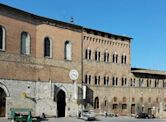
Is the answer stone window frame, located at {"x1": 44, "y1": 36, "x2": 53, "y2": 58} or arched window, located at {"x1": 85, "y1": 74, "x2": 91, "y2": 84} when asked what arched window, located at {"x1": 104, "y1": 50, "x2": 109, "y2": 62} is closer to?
arched window, located at {"x1": 85, "y1": 74, "x2": 91, "y2": 84}

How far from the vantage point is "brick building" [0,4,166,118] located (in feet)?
163

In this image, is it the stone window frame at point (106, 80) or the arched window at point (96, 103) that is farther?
the stone window frame at point (106, 80)

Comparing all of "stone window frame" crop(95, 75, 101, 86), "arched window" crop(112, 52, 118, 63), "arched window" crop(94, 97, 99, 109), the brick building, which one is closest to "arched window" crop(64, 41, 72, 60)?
the brick building

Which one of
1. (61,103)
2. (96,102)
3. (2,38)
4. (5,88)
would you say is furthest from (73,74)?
(2,38)

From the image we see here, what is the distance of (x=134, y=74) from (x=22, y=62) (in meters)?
25.2

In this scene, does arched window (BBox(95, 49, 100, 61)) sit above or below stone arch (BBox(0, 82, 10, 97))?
above

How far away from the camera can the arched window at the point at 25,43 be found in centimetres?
5175

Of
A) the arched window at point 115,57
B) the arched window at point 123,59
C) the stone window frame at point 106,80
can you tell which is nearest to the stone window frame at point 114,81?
the stone window frame at point 106,80

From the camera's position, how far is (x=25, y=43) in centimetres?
5222

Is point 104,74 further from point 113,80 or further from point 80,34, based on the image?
point 80,34

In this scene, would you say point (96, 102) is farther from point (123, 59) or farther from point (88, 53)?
point (123, 59)

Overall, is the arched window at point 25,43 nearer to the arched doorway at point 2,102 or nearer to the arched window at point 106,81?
the arched doorway at point 2,102

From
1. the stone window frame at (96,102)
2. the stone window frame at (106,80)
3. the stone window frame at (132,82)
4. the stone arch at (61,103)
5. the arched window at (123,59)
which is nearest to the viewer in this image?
the stone arch at (61,103)

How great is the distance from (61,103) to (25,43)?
10073mm
